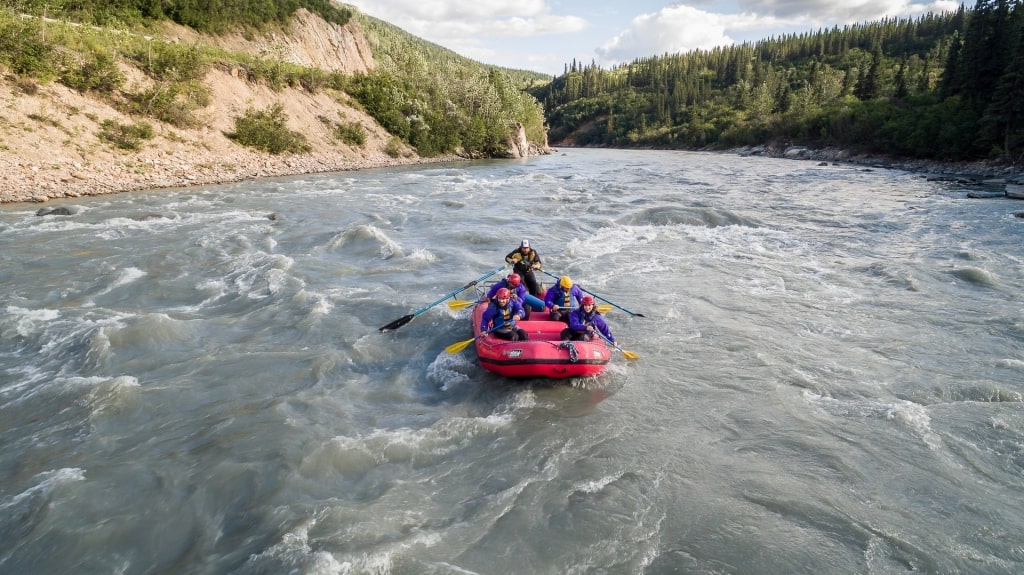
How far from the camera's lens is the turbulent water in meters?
4.82

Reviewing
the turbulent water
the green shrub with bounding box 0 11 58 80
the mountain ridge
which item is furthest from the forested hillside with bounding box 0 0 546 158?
the turbulent water

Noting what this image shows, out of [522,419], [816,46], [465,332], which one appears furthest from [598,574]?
[816,46]

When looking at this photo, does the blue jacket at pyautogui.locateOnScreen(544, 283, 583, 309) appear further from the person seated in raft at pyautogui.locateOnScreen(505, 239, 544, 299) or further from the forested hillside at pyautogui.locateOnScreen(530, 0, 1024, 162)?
the forested hillside at pyautogui.locateOnScreen(530, 0, 1024, 162)

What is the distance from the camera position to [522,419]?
6.90 meters

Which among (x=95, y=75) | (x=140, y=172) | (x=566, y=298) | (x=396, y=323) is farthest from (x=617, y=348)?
(x=95, y=75)

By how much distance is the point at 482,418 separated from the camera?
6848 millimetres

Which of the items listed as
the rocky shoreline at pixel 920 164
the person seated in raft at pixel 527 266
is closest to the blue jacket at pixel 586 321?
the person seated in raft at pixel 527 266

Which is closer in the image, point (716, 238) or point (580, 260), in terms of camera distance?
point (580, 260)

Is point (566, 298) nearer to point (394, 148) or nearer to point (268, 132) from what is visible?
point (268, 132)

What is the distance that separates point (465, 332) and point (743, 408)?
4.76 meters

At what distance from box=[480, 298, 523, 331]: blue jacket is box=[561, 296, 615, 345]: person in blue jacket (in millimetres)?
843

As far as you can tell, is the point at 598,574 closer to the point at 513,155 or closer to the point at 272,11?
the point at 513,155

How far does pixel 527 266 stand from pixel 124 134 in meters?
22.0

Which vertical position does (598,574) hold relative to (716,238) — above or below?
below
